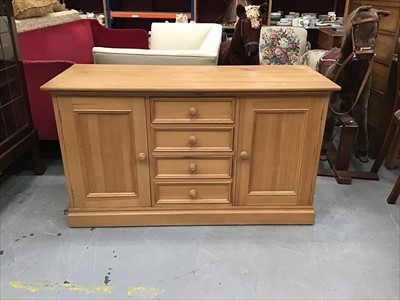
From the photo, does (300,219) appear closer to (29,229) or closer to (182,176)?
(182,176)

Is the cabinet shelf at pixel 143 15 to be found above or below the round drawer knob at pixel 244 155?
above

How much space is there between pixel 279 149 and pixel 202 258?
2.17 feet

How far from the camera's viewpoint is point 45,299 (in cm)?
143

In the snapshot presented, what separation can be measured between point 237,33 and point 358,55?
81 centimetres

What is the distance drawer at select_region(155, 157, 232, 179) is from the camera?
5.78ft

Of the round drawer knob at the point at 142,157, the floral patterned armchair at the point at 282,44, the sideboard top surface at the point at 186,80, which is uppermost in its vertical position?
the sideboard top surface at the point at 186,80

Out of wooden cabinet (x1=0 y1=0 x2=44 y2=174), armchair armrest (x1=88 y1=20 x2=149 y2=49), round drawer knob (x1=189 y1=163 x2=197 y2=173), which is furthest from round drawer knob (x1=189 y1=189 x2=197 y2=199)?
armchair armrest (x1=88 y1=20 x2=149 y2=49)

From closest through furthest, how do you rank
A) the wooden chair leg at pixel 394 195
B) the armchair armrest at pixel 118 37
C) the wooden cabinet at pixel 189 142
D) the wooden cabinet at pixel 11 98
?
the wooden cabinet at pixel 189 142
the wooden cabinet at pixel 11 98
the wooden chair leg at pixel 394 195
the armchair armrest at pixel 118 37

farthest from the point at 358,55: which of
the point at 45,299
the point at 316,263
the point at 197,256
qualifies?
the point at 45,299

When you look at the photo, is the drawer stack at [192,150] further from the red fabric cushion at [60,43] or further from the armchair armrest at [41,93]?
the red fabric cushion at [60,43]

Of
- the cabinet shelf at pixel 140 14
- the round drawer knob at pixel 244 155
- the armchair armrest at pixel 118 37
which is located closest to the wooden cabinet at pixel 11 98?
the round drawer knob at pixel 244 155

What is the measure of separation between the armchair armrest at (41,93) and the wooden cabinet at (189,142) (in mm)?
414

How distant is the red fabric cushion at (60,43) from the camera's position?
2638 mm

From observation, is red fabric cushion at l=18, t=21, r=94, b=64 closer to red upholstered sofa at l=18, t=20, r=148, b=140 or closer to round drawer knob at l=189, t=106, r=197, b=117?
red upholstered sofa at l=18, t=20, r=148, b=140
